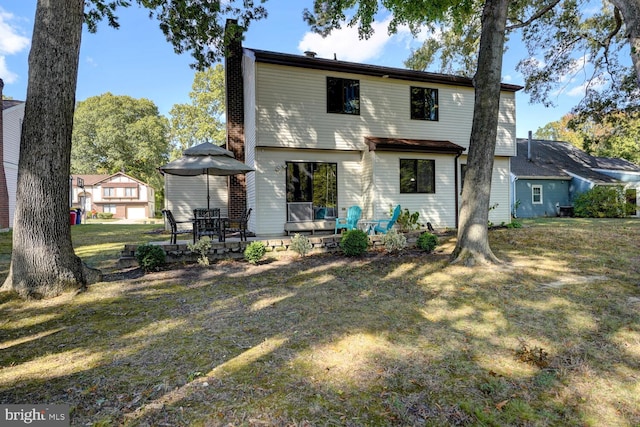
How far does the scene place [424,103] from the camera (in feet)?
42.5

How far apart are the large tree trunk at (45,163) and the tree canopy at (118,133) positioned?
121 feet

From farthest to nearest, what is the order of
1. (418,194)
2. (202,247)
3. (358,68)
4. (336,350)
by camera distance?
(418,194) < (358,68) < (202,247) < (336,350)

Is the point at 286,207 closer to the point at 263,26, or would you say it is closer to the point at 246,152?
the point at 246,152

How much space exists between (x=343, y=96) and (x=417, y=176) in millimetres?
3883

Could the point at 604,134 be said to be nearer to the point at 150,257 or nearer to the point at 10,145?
the point at 150,257

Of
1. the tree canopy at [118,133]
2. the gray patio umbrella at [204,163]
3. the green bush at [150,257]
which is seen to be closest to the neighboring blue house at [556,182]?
the gray patio umbrella at [204,163]

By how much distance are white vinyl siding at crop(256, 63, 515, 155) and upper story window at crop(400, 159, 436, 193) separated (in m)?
1.18

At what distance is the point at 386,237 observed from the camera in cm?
827

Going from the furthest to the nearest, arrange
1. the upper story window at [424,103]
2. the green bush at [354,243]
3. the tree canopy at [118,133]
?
1. the tree canopy at [118,133]
2. the upper story window at [424,103]
3. the green bush at [354,243]

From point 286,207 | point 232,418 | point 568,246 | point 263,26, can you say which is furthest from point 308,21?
point 232,418

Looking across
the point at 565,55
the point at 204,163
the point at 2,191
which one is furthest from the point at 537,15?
the point at 2,191

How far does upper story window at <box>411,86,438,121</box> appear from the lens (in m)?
12.8

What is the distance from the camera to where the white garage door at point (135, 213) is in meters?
45.3

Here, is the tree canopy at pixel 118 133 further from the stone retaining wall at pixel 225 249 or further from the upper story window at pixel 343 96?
the stone retaining wall at pixel 225 249
